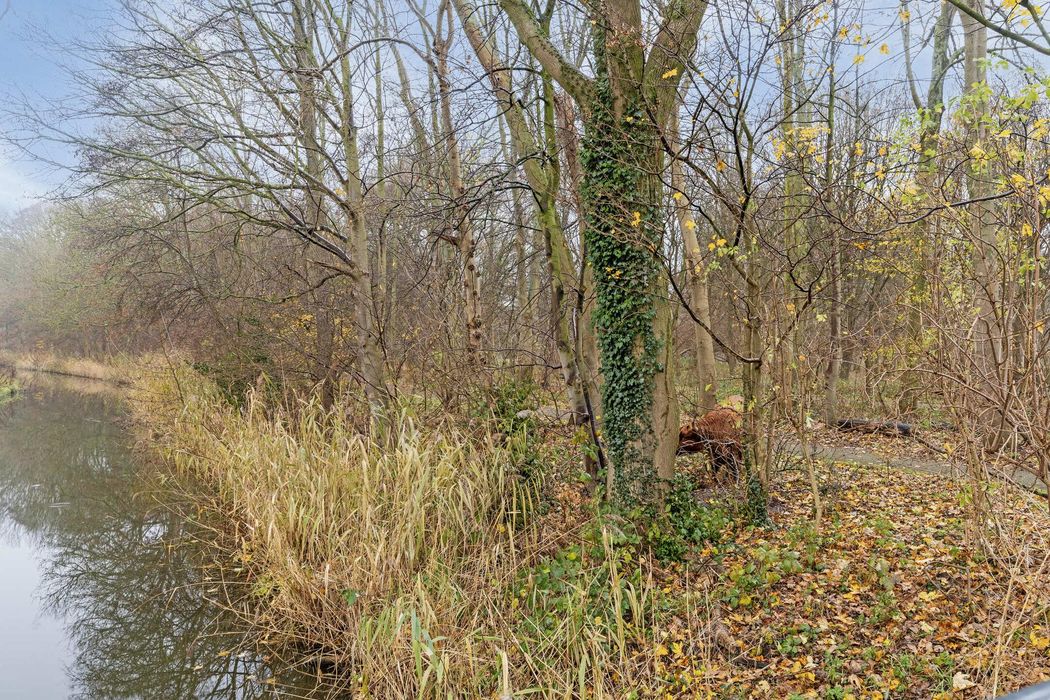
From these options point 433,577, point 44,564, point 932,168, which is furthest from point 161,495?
point 932,168

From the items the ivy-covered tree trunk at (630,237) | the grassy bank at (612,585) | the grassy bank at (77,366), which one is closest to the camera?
the grassy bank at (612,585)

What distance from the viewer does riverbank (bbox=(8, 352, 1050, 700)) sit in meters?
3.76

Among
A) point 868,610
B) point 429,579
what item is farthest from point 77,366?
point 868,610

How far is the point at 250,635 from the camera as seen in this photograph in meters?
5.71

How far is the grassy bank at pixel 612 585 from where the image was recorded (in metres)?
3.74

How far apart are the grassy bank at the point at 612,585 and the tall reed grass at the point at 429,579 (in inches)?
0.9

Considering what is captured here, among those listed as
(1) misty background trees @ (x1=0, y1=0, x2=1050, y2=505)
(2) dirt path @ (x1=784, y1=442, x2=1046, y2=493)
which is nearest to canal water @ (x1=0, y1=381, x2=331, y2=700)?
(1) misty background trees @ (x1=0, y1=0, x2=1050, y2=505)

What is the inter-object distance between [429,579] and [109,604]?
4.45m

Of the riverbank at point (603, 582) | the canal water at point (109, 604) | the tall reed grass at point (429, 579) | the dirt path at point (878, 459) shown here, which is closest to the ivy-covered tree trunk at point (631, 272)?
the riverbank at point (603, 582)

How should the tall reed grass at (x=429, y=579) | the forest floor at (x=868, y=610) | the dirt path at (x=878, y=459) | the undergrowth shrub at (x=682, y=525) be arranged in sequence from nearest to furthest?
the forest floor at (x=868, y=610) < the tall reed grass at (x=429, y=579) < the undergrowth shrub at (x=682, y=525) < the dirt path at (x=878, y=459)

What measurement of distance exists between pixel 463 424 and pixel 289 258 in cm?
689

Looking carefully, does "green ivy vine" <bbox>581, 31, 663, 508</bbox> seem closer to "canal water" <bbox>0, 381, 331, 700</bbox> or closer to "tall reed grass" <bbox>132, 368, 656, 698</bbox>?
"tall reed grass" <bbox>132, 368, 656, 698</bbox>

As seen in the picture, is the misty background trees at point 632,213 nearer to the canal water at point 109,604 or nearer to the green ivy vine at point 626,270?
the green ivy vine at point 626,270

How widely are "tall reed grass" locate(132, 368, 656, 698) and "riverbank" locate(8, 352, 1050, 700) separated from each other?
0.07 feet
